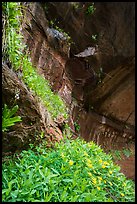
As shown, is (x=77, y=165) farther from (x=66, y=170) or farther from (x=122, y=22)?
(x=122, y=22)

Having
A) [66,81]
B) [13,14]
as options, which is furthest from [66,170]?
[66,81]

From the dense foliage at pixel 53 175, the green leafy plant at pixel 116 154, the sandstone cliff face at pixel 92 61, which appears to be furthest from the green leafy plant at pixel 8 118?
the green leafy plant at pixel 116 154

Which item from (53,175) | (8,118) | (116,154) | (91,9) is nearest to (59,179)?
(53,175)

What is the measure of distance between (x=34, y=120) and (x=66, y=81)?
383cm

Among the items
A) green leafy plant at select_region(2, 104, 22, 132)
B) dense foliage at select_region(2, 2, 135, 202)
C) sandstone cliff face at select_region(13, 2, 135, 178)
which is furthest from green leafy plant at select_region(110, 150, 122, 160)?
green leafy plant at select_region(2, 104, 22, 132)

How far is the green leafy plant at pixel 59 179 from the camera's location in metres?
2.01

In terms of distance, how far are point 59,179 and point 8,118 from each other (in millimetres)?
797

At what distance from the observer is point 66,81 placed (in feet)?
21.6

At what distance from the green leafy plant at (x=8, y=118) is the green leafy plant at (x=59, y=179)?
429 mm

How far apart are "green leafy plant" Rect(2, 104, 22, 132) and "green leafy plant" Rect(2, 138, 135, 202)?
43 cm

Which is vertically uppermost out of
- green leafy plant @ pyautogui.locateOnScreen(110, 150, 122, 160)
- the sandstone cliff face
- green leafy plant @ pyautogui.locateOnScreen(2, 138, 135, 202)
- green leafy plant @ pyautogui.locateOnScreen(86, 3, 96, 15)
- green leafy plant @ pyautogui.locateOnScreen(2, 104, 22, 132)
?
green leafy plant @ pyautogui.locateOnScreen(86, 3, 96, 15)

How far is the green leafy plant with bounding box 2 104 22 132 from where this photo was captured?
2.30 m

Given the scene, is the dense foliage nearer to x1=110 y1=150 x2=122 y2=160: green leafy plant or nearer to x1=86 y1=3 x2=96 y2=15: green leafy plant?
x1=86 y1=3 x2=96 y2=15: green leafy plant

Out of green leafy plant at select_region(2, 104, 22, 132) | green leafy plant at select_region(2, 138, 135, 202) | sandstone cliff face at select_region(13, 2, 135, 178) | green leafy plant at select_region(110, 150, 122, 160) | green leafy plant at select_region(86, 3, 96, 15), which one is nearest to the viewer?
green leafy plant at select_region(2, 138, 135, 202)
